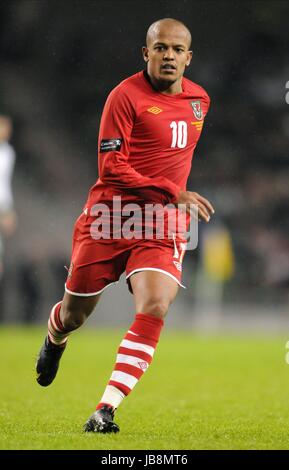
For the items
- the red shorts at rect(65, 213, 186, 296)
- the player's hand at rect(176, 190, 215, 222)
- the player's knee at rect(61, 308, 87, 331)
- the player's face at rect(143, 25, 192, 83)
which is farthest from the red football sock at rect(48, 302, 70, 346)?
the player's face at rect(143, 25, 192, 83)

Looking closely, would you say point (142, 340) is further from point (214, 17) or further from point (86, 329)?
point (214, 17)

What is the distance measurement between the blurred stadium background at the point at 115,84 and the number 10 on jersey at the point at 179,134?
11795 millimetres

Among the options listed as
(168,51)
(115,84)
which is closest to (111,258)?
(168,51)

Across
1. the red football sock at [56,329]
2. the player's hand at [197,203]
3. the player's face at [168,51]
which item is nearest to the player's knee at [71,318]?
the red football sock at [56,329]

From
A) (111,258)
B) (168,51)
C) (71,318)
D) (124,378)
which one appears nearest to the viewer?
(124,378)

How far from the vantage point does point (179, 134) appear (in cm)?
564

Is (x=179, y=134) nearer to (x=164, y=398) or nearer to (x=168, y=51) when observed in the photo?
(x=168, y=51)

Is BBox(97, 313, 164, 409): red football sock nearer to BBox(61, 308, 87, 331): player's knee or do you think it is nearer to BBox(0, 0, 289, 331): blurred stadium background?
BBox(61, 308, 87, 331): player's knee

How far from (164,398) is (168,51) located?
2.92 meters

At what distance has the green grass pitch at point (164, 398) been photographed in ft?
16.2

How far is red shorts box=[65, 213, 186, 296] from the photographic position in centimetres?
539

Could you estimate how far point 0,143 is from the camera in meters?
11.3

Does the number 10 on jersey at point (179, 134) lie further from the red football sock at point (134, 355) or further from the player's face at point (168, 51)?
the red football sock at point (134, 355)

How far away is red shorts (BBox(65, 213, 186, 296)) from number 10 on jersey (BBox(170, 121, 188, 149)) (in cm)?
55
